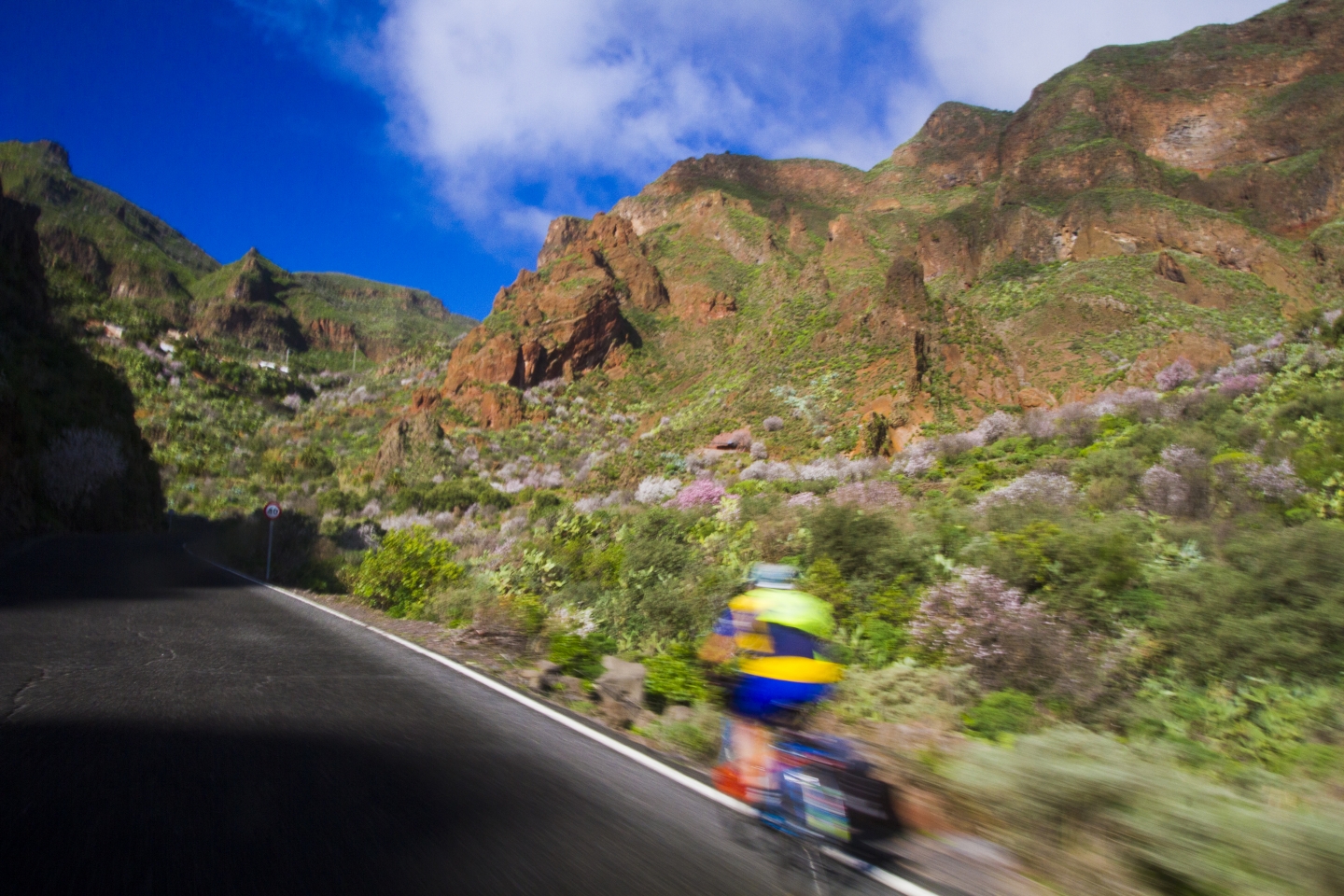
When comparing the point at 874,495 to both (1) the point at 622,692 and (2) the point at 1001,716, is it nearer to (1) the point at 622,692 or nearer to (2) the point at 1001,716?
(2) the point at 1001,716

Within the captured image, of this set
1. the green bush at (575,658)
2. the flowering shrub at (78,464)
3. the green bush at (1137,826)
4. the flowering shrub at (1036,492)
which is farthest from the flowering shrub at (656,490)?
the green bush at (1137,826)

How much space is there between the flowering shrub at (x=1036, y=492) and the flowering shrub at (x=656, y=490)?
14607 mm

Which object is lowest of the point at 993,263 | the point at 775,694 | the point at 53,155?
the point at 775,694

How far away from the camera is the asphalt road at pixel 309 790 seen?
2656 millimetres

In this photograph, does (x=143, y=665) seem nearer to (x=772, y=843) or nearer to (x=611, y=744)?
(x=611, y=744)

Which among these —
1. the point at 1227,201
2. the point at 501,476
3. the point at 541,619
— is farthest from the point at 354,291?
the point at 541,619

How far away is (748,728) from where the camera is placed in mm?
3691

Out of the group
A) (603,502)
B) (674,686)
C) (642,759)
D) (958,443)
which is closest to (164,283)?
(603,502)

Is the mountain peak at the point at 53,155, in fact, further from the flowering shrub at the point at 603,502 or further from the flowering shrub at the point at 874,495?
the flowering shrub at the point at 874,495

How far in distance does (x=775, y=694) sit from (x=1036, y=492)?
11.0m

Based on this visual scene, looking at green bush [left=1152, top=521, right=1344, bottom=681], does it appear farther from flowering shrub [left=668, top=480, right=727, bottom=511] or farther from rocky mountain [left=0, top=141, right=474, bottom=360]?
rocky mountain [left=0, top=141, right=474, bottom=360]

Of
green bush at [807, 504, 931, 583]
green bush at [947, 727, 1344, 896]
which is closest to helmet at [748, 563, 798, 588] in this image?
green bush at [947, 727, 1344, 896]

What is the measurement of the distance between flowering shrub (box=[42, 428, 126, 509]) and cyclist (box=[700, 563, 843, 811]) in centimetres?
3113

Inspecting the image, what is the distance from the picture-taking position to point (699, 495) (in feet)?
76.2
